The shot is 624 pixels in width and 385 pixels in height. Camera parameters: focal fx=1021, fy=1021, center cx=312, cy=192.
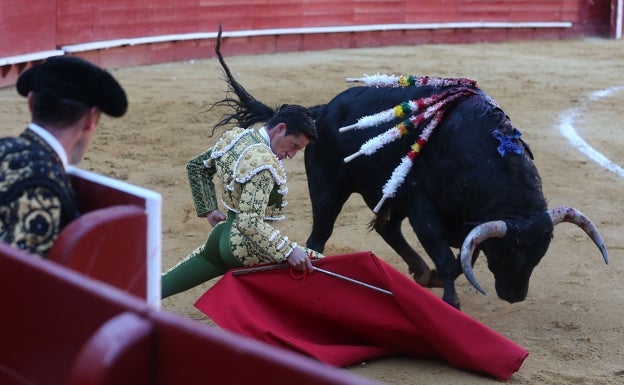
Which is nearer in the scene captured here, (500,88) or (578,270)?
(578,270)

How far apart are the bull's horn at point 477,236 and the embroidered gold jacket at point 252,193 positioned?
2.41ft

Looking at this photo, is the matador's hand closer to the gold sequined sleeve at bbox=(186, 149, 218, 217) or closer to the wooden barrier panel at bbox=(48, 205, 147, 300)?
the gold sequined sleeve at bbox=(186, 149, 218, 217)

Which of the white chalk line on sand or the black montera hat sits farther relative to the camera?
the white chalk line on sand

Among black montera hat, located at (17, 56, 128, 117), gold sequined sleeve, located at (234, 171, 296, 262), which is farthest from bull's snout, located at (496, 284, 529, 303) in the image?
black montera hat, located at (17, 56, 128, 117)

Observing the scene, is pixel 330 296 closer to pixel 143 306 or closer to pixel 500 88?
pixel 143 306

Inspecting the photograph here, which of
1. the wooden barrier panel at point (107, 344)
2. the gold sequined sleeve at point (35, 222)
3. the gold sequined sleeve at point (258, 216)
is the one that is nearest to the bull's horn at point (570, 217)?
the gold sequined sleeve at point (258, 216)

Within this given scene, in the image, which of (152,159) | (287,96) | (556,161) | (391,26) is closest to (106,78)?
(152,159)

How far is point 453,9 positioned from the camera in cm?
1488

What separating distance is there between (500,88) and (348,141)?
6.18 m

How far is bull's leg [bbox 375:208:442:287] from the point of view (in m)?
4.73

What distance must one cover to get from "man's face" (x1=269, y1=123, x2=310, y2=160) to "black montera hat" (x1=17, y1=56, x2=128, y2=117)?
4.74 feet

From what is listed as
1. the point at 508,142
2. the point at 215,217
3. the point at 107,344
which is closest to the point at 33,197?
the point at 107,344

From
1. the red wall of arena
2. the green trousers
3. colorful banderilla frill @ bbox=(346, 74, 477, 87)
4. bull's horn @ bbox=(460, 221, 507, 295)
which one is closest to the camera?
the green trousers

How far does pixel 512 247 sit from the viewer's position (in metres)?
4.08
